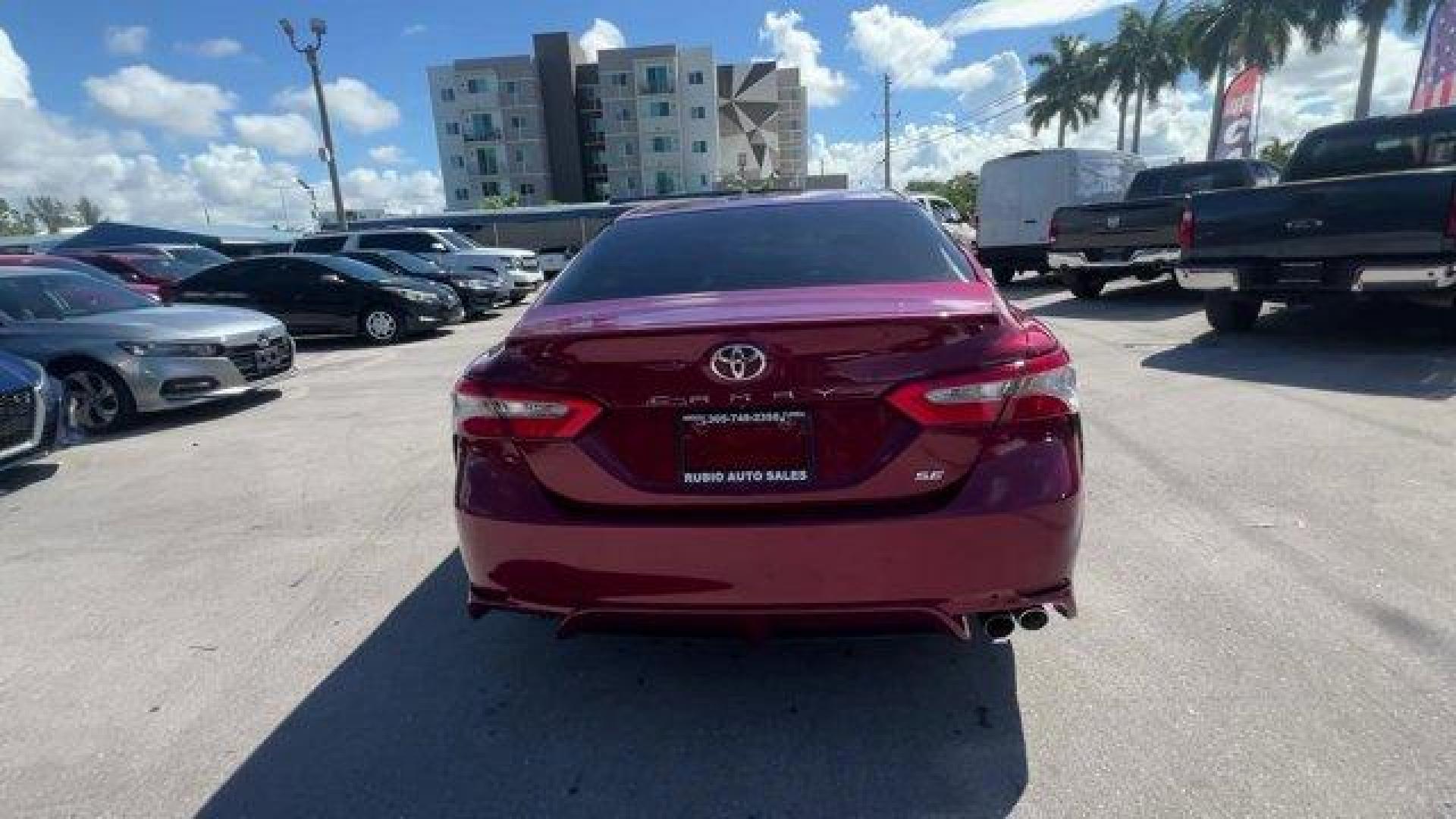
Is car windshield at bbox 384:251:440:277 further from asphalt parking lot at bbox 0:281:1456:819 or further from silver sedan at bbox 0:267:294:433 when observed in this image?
asphalt parking lot at bbox 0:281:1456:819

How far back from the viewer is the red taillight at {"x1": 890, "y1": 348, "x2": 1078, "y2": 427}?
86.7 inches

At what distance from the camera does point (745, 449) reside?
7.41 feet

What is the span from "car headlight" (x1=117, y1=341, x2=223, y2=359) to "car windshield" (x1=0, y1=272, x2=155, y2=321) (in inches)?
40.4

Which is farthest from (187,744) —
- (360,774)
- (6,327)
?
(6,327)

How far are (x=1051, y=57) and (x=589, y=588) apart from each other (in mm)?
67594

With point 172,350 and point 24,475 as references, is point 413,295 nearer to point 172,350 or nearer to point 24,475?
point 172,350

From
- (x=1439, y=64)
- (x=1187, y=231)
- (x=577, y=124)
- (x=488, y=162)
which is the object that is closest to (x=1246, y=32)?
(x=1439, y=64)

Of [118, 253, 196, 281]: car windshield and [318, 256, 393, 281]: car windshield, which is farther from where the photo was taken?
[118, 253, 196, 281]: car windshield

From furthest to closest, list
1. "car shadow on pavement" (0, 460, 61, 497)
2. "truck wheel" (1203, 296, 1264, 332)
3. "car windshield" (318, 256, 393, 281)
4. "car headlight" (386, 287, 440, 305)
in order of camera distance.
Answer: "car windshield" (318, 256, 393, 281)
"car headlight" (386, 287, 440, 305)
"truck wheel" (1203, 296, 1264, 332)
"car shadow on pavement" (0, 460, 61, 497)

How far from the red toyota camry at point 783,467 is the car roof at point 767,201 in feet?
3.81

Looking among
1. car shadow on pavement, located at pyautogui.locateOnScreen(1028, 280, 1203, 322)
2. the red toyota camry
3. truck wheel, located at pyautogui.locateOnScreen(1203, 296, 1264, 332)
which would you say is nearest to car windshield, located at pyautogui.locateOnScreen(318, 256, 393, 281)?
car shadow on pavement, located at pyautogui.locateOnScreen(1028, 280, 1203, 322)

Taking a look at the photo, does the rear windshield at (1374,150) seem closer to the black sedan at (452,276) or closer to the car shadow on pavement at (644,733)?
the car shadow on pavement at (644,733)

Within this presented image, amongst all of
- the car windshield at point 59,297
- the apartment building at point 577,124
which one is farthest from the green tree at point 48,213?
the car windshield at point 59,297

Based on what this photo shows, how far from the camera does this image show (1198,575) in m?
3.46
